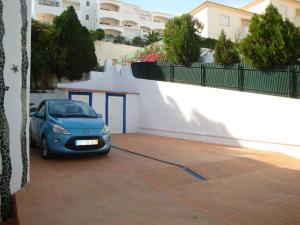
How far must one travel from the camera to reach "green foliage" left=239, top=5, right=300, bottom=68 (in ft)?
35.4

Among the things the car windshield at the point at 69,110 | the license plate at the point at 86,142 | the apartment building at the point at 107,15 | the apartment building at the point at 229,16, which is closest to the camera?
the license plate at the point at 86,142

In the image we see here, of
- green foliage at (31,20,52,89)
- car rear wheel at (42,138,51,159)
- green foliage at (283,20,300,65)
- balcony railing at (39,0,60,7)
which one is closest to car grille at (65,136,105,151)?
car rear wheel at (42,138,51,159)

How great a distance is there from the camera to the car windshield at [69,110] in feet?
27.4

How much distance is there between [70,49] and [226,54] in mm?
9107

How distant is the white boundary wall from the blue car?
5377 millimetres

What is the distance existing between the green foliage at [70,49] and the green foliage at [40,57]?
50 cm

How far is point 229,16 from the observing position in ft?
90.7

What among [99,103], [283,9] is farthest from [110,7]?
[99,103]

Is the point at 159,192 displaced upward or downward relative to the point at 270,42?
downward

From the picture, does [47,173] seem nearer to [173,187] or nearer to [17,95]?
[17,95]

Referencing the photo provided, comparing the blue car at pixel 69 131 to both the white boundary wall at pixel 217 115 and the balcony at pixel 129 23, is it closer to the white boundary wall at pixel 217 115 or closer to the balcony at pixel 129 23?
the white boundary wall at pixel 217 115

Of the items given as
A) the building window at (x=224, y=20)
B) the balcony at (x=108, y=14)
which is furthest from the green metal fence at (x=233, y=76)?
the balcony at (x=108, y=14)

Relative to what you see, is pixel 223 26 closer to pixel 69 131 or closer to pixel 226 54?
pixel 226 54

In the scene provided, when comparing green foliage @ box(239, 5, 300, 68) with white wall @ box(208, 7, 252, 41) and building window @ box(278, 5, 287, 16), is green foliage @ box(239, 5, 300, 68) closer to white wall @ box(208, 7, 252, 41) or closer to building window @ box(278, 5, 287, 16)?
white wall @ box(208, 7, 252, 41)
